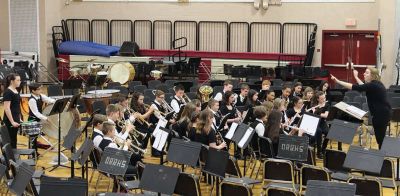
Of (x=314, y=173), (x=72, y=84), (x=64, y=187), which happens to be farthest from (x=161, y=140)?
(x=72, y=84)

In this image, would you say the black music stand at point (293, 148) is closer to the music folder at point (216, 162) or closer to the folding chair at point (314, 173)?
the folding chair at point (314, 173)

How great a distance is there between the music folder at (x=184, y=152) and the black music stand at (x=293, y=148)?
1.56 metres

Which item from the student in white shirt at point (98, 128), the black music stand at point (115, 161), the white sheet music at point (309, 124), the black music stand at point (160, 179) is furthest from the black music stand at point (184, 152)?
the white sheet music at point (309, 124)

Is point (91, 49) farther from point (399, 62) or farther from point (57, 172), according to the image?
point (57, 172)

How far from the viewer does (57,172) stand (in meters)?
12.7

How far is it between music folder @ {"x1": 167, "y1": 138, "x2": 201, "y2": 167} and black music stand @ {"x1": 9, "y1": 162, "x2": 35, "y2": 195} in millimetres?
2527

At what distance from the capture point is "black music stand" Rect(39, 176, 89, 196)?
7.55 m

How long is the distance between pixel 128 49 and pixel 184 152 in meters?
17.9

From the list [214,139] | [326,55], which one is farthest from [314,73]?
[214,139]

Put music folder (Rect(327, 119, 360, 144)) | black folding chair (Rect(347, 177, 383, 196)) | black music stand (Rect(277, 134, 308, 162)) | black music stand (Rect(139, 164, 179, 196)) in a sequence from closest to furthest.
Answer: black music stand (Rect(139, 164, 179, 196)) → black folding chair (Rect(347, 177, 383, 196)) → black music stand (Rect(277, 134, 308, 162)) → music folder (Rect(327, 119, 360, 144))

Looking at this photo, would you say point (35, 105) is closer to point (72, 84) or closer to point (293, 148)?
point (72, 84)

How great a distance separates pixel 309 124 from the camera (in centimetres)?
1198

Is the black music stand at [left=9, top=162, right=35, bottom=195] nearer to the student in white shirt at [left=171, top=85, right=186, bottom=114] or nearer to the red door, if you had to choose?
the student in white shirt at [left=171, top=85, right=186, bottom=114]

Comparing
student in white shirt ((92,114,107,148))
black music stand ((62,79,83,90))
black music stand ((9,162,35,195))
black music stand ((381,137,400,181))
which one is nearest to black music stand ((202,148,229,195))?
student in white shirt ((92,114,107,148))
